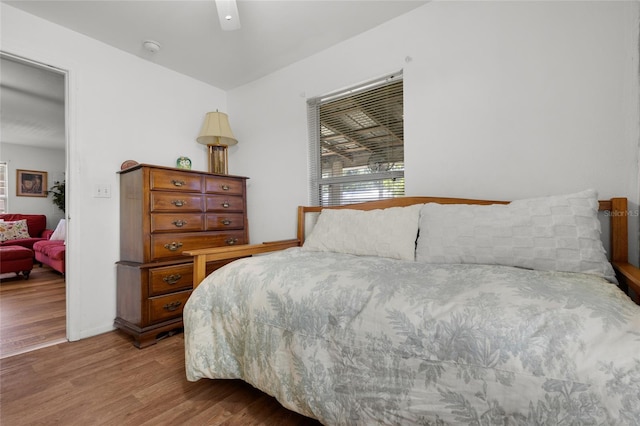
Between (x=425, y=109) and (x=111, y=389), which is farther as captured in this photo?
(x=425, y=109)

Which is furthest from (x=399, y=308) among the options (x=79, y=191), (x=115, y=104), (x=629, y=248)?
(x=115, y=104)

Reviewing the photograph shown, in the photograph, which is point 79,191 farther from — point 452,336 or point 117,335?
point 452,336

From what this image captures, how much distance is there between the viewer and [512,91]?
158cm

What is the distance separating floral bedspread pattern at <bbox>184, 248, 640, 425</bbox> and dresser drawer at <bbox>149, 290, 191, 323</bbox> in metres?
0.84

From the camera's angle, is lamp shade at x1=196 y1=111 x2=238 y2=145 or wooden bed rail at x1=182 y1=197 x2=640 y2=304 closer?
wooden bed rail at x1=182 y1=197 x2=640 y2=304

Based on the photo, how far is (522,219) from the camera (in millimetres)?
1215

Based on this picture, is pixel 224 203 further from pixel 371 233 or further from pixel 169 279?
pixel 371 233

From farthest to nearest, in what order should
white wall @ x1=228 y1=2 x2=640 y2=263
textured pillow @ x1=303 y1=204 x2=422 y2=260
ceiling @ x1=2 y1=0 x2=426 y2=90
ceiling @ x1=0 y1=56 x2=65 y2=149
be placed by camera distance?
ceiling @ x1=0 y1=56 x2=65 y2=149 → ceiling @ x1=2 y1=0 x2=426 y2=90 → textured pillow @ x1=303 y1=204 x2=422 y2=260 → white wall @ x1=228 y1=2 x2=640 y2=263

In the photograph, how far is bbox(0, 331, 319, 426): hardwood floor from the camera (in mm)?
1202

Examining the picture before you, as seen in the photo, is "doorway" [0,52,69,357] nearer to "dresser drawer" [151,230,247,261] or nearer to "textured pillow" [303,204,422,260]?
"dresser drawer" [151,230,247,261]

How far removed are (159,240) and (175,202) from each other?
31 cm

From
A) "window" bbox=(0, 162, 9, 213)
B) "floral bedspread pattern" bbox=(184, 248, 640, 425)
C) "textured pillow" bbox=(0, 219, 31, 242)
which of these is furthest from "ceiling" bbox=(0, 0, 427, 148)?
"window" bbox=(0, 162, 9, 213)

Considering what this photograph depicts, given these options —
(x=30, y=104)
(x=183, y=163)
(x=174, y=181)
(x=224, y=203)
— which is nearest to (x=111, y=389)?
(x=174, y=181)

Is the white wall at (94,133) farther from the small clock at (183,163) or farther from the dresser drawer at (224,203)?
the dresser drawer at (224,203)
